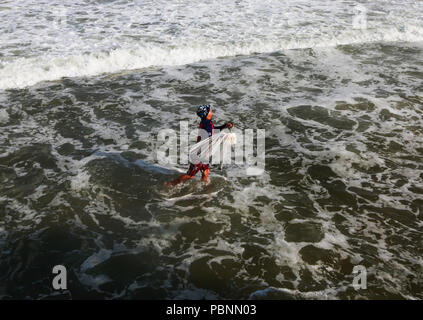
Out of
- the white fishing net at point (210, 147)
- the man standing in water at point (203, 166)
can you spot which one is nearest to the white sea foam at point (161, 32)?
the man standing in water at point (203, 166)

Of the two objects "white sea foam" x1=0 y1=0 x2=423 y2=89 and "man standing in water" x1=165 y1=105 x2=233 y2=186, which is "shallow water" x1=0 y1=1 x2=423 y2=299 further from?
"white sea foam" x1=0 y1=0 x2=423 y2=89

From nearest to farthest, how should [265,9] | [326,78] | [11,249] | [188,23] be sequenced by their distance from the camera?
[11,249], [326,78], [188,23], [265,9]

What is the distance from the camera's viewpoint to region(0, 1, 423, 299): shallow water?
15.6 feet

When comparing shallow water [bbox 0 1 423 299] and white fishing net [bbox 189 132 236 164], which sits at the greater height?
white fishing net [bbox 189 132 236 164]

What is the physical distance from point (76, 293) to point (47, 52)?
429 inches

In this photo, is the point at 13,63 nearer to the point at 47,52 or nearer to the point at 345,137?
the point at 47,52

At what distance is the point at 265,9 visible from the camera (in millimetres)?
19047

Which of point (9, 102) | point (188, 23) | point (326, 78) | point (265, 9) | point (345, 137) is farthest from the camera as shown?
point (265, 9)

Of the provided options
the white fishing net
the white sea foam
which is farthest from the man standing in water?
the white sea foam

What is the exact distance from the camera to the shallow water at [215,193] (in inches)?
187

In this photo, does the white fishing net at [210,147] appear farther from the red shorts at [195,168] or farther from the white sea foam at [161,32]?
the white sea foam at [161,32]

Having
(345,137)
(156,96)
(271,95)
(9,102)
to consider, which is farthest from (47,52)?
(345,137)

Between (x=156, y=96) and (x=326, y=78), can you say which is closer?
(x=156, y=96)

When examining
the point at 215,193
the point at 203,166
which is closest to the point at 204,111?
the point at 203,166
